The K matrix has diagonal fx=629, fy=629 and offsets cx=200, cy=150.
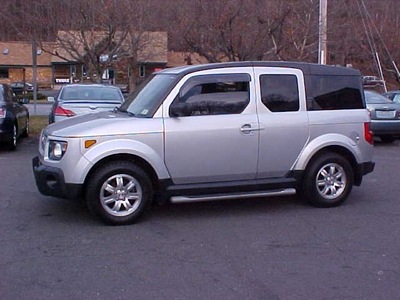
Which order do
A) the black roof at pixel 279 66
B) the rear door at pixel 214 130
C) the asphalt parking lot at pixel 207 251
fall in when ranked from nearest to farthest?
the asphalt parking lot at pixel 207 251
the rear door at pixel 214 130
the black roof at pixel 279 66

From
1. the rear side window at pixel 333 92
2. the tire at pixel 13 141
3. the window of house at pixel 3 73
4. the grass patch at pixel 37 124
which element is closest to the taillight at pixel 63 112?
the tire at pixel 13 141

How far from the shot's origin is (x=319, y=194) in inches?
318

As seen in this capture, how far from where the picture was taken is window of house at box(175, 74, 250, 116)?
749 cm

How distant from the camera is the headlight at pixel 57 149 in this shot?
712cm

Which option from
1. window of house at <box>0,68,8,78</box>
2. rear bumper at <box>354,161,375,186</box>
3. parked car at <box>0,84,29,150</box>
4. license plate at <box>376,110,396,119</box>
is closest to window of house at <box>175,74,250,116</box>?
rear bumper at <box>354,161,375,186</box>

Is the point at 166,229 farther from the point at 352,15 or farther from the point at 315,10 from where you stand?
the point at 352,15

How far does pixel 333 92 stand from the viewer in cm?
817

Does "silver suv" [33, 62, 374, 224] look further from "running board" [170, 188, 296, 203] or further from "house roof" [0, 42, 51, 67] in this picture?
"house roof" [0, 42, 51, 67]

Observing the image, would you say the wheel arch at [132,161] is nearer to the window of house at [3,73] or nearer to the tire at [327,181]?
the tire at [327,181]

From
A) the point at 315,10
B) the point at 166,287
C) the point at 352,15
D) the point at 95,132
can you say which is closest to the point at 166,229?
the point at 95,132

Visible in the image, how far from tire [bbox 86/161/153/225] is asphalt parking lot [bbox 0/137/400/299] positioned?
171 mm

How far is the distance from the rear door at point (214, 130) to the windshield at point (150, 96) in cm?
18

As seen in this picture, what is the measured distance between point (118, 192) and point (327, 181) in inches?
108

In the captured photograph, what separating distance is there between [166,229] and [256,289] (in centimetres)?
211
